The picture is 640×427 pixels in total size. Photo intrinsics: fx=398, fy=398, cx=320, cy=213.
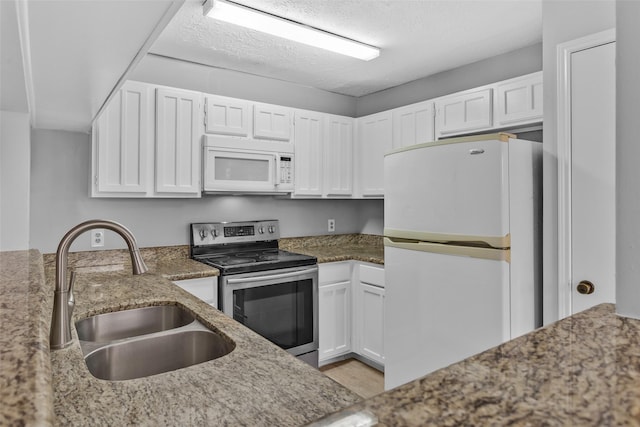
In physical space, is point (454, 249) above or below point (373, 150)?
below

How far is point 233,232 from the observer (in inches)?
130

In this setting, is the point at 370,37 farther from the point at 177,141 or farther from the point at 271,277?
the point at 271,277

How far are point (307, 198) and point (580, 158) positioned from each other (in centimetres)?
217

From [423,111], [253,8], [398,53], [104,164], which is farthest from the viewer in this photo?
[423,111]

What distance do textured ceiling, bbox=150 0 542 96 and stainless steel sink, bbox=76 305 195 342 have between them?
5.31ft

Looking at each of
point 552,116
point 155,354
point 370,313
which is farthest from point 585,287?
point 155,354

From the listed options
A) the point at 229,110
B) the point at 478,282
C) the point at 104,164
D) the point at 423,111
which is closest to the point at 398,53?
the point at 423,111

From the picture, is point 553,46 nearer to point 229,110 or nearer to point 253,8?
point 253,8

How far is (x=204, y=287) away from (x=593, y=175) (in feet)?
7.44

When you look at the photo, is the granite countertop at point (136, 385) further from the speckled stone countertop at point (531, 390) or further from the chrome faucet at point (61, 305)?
the speckled stone countertop at point (531, 390)

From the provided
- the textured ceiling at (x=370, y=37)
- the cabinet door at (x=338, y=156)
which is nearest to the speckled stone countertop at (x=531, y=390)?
the textured ceiling at (x=370, y=37)

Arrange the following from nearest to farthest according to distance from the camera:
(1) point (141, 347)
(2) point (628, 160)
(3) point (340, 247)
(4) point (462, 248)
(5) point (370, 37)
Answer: (2) point (628, 160) < (1) point (141, 347) < (4) point (462, 248) < (5) point (370, 37) < (3) point (340, 247)

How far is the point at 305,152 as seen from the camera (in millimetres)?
Result: 3459

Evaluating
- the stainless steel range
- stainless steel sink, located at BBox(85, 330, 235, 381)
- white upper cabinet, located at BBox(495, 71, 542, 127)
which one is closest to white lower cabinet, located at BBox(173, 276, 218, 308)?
the stainless steel range
